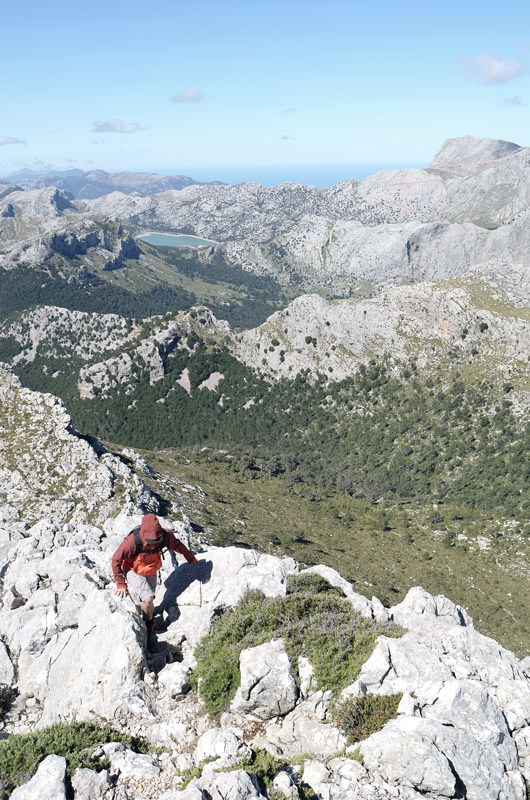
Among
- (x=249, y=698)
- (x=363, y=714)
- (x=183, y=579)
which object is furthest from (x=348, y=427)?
(x=363, y=714)

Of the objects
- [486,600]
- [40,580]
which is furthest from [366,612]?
[486,600]

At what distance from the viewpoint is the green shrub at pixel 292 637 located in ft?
55.5

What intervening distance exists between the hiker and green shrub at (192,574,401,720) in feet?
10.7

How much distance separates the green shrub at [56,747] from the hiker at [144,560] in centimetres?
533

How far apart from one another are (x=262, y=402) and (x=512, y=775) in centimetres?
13930

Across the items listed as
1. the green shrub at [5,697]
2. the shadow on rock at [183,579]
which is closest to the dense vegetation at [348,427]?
the shadow on rock at [183,579]

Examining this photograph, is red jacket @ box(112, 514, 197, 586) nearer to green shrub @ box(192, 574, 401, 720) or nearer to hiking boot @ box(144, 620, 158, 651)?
hiking boot @ box(144, 620, 158, 651)

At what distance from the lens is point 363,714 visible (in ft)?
50.3

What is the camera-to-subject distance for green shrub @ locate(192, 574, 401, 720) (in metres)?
16.9

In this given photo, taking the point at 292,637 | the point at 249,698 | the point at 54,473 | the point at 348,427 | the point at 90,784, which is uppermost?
the point at 90,784

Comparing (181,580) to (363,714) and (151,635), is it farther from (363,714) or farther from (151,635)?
(363,714)

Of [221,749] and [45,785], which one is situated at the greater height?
[45,785]

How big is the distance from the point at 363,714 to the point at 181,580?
11296 millimetres

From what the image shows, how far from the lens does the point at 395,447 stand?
117875 millimetres
